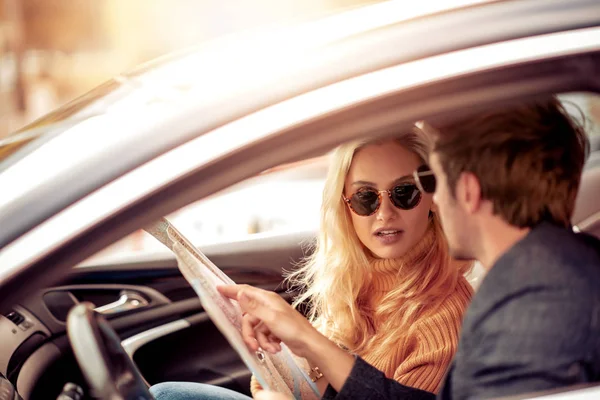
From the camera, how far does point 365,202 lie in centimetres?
180

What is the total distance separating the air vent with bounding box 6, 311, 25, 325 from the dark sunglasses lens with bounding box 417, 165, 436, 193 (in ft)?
2.65

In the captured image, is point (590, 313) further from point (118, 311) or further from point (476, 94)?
point (118, 311)

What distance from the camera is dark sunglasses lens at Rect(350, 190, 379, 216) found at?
177 centimetres

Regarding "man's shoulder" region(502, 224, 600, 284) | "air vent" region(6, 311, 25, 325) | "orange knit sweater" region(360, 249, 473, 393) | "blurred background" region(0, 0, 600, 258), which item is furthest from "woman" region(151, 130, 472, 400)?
"blurred background" region(0, 0, 600, 258)

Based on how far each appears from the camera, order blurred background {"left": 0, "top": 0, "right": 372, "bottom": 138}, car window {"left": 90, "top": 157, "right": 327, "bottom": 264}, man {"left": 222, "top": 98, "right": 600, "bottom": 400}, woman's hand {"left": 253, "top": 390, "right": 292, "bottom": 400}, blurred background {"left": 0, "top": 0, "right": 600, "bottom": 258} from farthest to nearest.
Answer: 1. blurred background {"left": 0, "top": 0, "right": 372, "bottom": 138}
2. blurred background {"left": 0, "top": 0, "right": 600, "bottom": 258}
3. car window {"left": 90, "top": 157, "right": 327, "bottom": 264}
4. woman's hand {"left": 253, "top": 390, "right": 292, "bottom": 400}
5. man {"left": 222, "top": 98, "right": 600, "bottom": 400}

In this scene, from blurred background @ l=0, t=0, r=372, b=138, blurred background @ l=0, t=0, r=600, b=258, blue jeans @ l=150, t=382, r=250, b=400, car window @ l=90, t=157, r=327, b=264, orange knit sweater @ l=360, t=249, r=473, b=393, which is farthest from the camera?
blurred background @ l=0, t=0, r=372, b=138

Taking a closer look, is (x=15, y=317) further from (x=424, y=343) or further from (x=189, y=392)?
(x=424, y=343)

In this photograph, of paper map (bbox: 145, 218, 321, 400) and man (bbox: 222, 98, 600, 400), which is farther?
paper map (bbox: 145, 218, 321, 400)

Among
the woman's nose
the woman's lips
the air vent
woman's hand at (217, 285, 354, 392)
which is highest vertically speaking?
the woman's nose

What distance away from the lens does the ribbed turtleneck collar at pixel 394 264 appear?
1852mm

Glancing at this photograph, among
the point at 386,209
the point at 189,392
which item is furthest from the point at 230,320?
the point at 189,392

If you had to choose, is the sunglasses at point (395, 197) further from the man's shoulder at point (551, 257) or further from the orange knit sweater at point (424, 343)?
the man's shoulder at point (551, 257)

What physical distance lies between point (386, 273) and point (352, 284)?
0.11m

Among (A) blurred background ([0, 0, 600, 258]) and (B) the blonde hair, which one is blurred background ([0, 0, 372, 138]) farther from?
(B) the blonde hair
